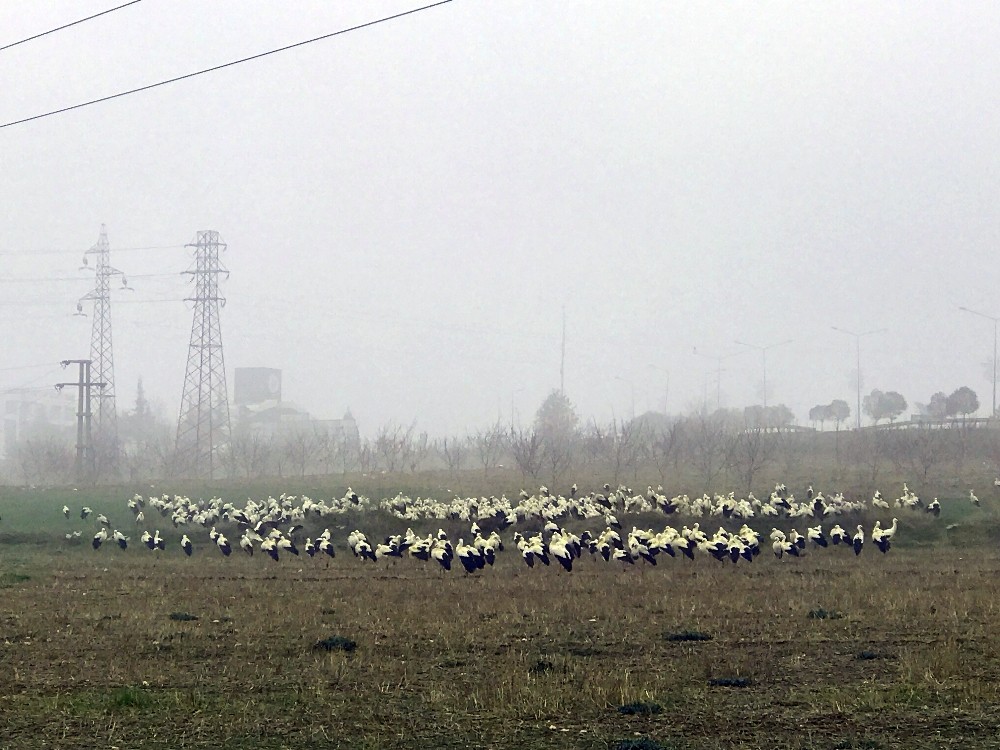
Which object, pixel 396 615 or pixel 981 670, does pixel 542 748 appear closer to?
pixel 981 670

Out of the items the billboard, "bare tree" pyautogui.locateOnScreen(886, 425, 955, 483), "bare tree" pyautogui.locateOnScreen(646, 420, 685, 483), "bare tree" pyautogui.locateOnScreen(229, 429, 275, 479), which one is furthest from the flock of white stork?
the billboard

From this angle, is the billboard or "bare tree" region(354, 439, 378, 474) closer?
"bare tree" region(354, 439, 378, 474)

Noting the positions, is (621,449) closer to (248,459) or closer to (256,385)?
(248,459)

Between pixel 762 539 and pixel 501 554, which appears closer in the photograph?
pixel 501 554

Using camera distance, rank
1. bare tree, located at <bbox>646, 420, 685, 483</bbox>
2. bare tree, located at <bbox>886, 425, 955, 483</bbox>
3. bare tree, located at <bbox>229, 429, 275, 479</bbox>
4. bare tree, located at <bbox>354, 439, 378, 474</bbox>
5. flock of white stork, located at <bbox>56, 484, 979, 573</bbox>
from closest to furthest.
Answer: flock of white stork, located at <bbox>56, 484, 979, 573</bbox> < bare tree, located at <bbox>886, 425, 955, 483</bbox> < bare tree, located at <bbox>646, 420, 685, 483</bbox> < bare tree, located at <bbox>229, 429, 275, 479</bbox> < bare tree, located at <bbox>354, 439, 378, 474</bbox>

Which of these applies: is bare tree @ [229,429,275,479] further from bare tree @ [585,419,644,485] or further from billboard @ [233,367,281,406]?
billboard @ [233,367,281,406]

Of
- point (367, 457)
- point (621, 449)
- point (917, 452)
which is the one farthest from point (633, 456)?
point (367, 457)

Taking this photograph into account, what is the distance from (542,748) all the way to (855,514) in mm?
28141

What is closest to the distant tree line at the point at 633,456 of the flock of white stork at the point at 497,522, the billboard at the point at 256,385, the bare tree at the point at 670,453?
the bare tree at the point at 670,453

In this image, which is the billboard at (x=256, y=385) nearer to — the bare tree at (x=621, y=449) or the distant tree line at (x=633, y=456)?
the distant tree line at (x=633, y=456)

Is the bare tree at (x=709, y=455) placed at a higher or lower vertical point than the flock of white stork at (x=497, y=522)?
higher

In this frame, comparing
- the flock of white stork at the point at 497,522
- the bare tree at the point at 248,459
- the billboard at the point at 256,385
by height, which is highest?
the billboard at the point at 256,385

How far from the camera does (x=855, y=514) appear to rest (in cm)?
3550

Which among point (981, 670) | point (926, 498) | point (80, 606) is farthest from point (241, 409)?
point (981, 670)
